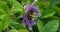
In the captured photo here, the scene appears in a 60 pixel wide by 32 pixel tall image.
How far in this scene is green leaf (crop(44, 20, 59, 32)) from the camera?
1.43ft

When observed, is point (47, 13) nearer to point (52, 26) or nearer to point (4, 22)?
point (52, 26)

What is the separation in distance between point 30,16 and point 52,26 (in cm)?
7

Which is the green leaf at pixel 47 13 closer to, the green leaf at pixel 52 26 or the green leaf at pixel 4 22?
the green leaf at pixel 52 26

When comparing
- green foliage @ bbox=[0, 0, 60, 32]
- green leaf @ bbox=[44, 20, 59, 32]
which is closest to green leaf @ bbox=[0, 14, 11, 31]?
green foliage @ bbox=[0, 0, 60, 32]

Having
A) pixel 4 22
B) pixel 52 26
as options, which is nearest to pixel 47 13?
pixel 52 26

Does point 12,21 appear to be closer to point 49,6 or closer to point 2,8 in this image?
point 2,8

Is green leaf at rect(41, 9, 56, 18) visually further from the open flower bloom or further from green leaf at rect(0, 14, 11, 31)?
green leaf at rect(0, 14, 11, 31)

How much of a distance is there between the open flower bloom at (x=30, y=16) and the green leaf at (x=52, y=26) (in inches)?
1.4

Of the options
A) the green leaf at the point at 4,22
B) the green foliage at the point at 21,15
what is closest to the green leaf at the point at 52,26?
the green foliage at the point at 21,15

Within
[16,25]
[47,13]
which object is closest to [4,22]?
[16,25]

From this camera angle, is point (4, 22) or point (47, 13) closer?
point (4, 22)

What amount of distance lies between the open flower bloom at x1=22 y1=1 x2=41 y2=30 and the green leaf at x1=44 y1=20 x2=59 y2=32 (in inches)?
1.4

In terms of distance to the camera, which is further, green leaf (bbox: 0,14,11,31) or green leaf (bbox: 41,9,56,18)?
green leaf (bbox: 41,9,56,18)

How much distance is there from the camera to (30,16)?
1.47 feet
